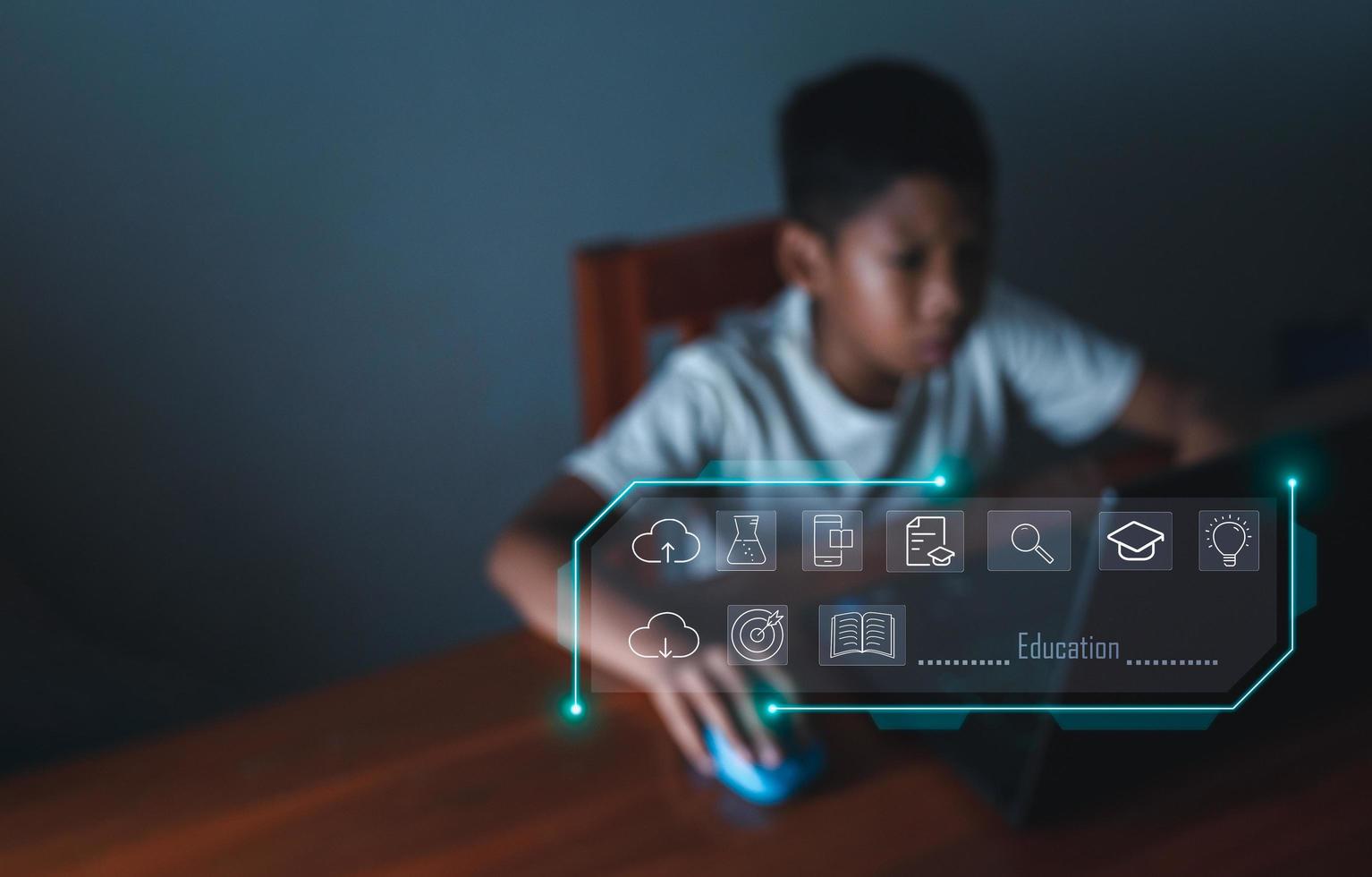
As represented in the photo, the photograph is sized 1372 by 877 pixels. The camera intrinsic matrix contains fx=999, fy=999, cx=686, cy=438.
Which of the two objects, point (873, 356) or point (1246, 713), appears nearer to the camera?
point (1246, 713)

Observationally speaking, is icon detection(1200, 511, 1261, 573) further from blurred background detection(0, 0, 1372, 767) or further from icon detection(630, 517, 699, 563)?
blurred background detection(0, 0, 1372, 767)

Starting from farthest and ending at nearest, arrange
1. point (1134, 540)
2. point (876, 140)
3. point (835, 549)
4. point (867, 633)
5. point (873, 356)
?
1. point (873, 356)
2. point (876, 140)
3. point (835, 549)
4. point (867, 633)
5. point (1134, 540)

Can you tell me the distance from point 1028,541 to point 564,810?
250 mm

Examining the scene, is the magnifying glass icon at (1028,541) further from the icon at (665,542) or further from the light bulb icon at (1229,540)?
the icon at (665,542)

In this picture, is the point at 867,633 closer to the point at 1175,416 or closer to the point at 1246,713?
the point at 1246,713

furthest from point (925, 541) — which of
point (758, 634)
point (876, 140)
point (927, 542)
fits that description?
point (876, 140)

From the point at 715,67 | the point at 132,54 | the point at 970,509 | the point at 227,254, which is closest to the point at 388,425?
the point at 227,254

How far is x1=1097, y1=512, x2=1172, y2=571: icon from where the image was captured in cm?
36

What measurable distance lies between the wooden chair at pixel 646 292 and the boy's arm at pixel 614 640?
0.10 metres

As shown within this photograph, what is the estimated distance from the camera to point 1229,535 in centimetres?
38

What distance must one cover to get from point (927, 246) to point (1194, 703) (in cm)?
39

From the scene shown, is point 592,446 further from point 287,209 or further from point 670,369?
point 287,209

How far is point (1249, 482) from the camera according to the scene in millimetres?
367

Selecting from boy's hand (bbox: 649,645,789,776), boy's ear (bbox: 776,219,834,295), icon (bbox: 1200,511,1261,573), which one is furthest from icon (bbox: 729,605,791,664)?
boy's ear (bbox: 776,219,834,295)
